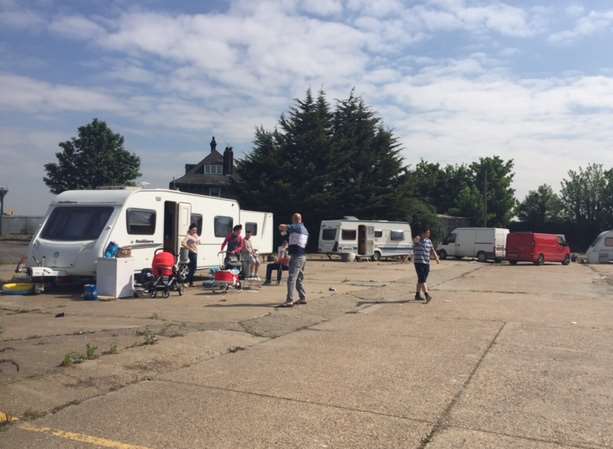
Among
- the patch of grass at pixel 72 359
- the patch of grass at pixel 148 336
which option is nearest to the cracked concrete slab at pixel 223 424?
the patch of grass at pixel 72 359

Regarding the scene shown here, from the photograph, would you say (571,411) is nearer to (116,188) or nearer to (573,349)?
(573,349)

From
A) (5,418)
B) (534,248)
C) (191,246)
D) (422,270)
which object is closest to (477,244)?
(534,248)

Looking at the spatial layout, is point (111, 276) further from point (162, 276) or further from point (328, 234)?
point (328, 234)

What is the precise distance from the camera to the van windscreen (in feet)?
47.4

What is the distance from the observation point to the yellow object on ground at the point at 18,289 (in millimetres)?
13805

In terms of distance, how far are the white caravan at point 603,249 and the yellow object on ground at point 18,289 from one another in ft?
113

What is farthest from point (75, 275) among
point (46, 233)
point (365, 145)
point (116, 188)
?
point (365, 145)

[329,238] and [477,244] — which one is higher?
[329,238]

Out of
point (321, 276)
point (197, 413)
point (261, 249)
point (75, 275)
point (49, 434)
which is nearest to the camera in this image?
point (49, 434)

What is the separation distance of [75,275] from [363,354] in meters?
9.01

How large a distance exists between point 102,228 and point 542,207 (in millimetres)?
60053

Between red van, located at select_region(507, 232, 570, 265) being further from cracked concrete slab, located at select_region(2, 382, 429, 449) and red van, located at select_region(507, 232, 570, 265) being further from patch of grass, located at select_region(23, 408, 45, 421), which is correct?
patch of grass, located at select_region(23, 408, 45, 421)

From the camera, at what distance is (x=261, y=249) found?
88.2 feet

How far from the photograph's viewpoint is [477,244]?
125 feet
